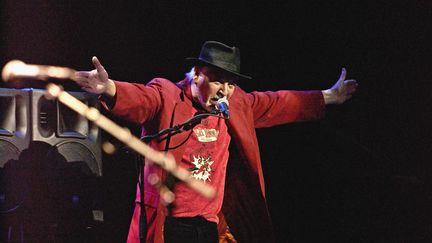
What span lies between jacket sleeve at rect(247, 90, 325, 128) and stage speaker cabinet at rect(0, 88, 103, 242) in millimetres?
1137

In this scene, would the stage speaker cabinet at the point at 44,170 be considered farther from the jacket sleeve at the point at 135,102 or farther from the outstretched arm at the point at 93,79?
the outstretched arm at the point at 93,79

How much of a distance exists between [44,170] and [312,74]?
86.2 inches

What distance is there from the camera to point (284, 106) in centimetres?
374

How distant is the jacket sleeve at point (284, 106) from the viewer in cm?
369

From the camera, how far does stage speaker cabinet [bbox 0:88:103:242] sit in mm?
3654

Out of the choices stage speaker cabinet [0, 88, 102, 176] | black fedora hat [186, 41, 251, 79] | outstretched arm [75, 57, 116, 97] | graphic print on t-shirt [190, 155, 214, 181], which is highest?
black fedora hat [186, 41, 251, 79]

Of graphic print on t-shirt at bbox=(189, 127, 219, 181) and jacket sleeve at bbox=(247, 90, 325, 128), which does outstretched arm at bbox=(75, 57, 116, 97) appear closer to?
graphic print on t-shirt at bbox=(189, 127, 219, 181)

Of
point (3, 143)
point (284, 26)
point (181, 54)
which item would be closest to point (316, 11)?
point (284, 26)

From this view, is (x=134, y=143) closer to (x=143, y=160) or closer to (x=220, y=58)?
(x=143, y=160)

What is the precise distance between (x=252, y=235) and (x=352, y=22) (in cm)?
200

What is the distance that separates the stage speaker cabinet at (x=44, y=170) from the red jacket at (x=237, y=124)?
808 mm

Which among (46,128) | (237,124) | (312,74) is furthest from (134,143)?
(312,74)

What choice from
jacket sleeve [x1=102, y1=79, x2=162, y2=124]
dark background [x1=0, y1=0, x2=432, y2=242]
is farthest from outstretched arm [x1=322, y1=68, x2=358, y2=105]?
jacket sleeve [x1=102, y1=79, x2=162, y2=124]

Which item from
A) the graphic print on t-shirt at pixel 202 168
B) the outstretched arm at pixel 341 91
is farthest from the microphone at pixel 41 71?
the outstretched arm at pixel 341 91
